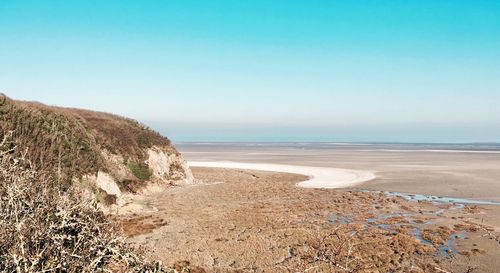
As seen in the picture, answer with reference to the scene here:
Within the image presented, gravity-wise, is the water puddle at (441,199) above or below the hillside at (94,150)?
below

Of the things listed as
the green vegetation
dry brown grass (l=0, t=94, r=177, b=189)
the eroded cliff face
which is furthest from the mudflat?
dry brown grass (l=0, t=94, r=177, b=189)

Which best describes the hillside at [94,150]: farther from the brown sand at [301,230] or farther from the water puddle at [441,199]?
the water puddle at [441,199]

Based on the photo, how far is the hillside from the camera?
71.7 ft

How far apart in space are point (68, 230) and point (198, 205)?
23163 millimetres

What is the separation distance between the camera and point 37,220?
4.66 metres

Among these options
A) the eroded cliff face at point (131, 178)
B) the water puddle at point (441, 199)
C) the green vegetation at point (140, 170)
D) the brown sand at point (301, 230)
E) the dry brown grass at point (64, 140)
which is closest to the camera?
the brown sand at point (301, 230)

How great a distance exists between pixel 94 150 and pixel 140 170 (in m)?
6.55

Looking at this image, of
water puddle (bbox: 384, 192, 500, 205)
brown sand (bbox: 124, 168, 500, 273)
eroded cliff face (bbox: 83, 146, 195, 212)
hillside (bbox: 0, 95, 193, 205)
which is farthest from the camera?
water puddle (bbox: 384, 192, 500, 205)

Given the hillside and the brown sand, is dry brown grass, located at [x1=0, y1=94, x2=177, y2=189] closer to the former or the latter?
the hillside

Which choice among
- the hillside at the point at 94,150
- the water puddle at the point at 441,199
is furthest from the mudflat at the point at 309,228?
the hillside at the point at 94,150

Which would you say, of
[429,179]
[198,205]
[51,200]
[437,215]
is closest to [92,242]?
[51,200]

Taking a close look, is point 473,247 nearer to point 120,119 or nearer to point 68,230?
point 68,230

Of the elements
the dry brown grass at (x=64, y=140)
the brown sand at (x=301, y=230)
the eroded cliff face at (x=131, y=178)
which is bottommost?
the brown sand at (x=301, y=230)

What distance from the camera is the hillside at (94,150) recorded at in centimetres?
2186
